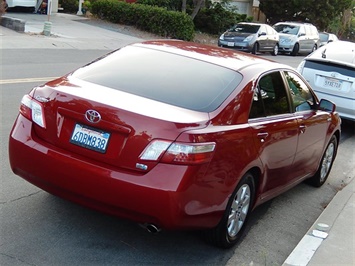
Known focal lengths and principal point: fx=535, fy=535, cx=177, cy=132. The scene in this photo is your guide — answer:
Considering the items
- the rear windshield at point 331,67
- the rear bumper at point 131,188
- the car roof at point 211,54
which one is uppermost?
the car roof at point 211,54

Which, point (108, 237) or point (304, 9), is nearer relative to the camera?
point (108, 237)

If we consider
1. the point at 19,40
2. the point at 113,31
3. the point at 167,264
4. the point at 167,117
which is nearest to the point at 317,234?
the point at 167,264

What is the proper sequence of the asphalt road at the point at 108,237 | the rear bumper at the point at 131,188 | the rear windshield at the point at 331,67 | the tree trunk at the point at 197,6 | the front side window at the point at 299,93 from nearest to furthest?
the rear bumper at the point at 131,188, the asphalt road at the point at 108,237, the front side window at the point at 299,93, the rear windshield at the point at 331,67, the tree trunk at the point at 197,6

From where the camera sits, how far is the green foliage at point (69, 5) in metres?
32.7

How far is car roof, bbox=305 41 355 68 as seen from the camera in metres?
9.88

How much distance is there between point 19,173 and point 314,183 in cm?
385

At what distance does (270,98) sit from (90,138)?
190cm

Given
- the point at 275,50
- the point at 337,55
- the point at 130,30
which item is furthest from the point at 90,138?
the point at 275,50

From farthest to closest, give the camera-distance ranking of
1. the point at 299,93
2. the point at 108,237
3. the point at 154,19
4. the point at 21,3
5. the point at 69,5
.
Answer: the point at 69,5, the point at 21,3, the point at 154,19, the point at 299,93, the point at 108,237

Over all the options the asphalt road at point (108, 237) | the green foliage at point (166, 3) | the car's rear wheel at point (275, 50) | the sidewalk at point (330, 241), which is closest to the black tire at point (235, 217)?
the asphalt road at point (108, 237)

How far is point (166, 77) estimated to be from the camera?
457 cm

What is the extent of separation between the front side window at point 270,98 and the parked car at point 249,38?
2020 centimetres

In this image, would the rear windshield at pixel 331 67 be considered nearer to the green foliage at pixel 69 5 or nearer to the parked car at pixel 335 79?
the parked car at pixel 335 79

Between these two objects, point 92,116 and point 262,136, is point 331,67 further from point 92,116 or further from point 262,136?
point 92,116
